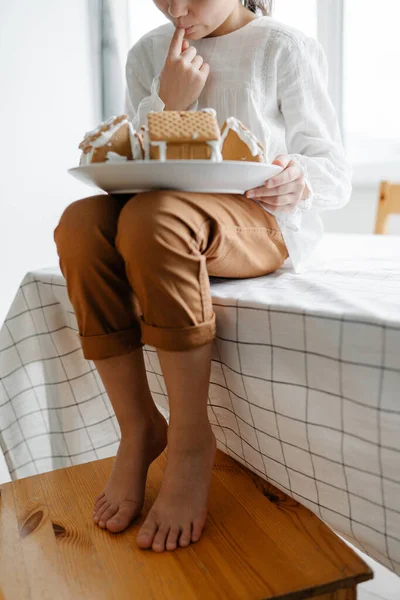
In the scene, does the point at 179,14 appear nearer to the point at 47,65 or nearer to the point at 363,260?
the point at 363,260

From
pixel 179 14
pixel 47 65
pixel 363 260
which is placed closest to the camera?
pixel 179 14

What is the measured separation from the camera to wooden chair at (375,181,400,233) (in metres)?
1.88

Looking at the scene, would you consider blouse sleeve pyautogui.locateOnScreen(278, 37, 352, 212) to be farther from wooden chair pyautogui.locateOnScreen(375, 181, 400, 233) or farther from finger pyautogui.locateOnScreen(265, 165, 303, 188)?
wooden chair pyautogui.locateOnScreen(375, 181, 400, 233)

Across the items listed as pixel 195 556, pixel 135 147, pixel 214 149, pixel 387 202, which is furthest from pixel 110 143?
pixel 387 202

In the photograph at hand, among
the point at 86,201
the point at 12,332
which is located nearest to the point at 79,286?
the point at 86,201

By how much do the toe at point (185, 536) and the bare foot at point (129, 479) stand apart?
8 cm

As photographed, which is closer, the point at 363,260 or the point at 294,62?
the point at 294,62

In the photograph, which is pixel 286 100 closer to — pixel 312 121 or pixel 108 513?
pixel 312 121

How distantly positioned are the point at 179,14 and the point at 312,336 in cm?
56

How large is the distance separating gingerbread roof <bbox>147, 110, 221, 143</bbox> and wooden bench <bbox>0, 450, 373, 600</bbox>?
445 mm

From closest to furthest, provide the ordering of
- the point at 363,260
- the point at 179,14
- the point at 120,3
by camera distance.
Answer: the point at 179,14 → the point at 363,260 → the point at 120,3

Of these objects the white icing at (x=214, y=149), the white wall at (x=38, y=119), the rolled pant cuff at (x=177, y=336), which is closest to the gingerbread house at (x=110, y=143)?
the white icing at (x=214, y=149)

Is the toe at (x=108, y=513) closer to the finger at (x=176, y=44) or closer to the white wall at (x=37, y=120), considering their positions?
the finger at (x=176, y=44)

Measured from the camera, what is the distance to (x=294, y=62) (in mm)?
878
